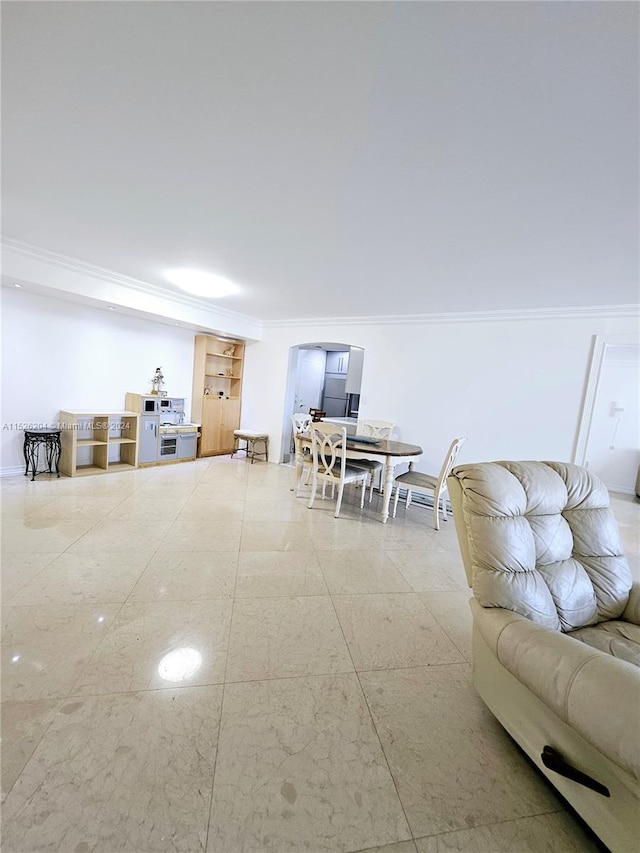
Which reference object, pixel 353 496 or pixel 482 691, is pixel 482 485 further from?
pixel 353 496

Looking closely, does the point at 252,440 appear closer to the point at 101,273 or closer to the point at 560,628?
the point at 101,273

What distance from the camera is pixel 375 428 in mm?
4965

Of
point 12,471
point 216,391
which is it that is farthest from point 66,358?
point 216,391

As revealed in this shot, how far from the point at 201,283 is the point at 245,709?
3869mm

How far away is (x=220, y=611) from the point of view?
2.06m

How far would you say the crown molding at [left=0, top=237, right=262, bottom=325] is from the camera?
332cm

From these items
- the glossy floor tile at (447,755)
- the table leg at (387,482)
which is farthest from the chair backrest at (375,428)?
the glossy floor tile at (447,755)

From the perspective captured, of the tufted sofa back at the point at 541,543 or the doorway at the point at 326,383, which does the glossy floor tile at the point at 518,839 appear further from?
the doorway at the point at 326,383

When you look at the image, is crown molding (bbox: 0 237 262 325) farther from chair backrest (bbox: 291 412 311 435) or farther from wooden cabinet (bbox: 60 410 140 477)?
chair backrest (bbox: 291 412 311 435)

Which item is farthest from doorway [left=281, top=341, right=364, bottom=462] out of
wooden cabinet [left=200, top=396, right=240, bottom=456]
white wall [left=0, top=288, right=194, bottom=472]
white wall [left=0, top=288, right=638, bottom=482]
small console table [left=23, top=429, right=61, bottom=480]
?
small console table [left=23, top=429, right=61, bottom=480]

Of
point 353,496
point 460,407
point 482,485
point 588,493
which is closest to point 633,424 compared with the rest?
point 460,407

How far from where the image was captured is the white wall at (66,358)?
407cm

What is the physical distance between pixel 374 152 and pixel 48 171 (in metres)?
1.91

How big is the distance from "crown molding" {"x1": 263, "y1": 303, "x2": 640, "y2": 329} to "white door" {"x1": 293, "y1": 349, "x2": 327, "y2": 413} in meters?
1.82
